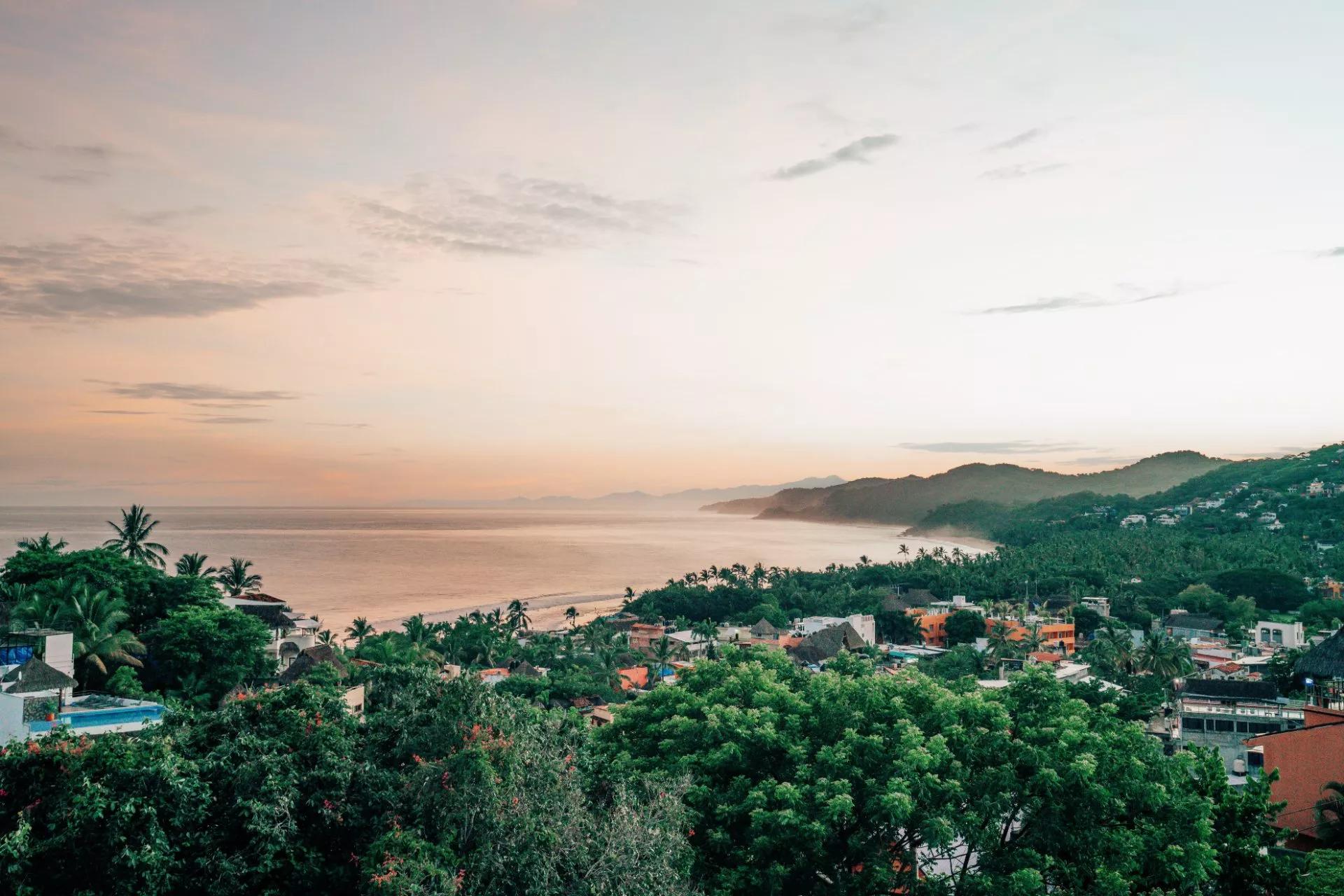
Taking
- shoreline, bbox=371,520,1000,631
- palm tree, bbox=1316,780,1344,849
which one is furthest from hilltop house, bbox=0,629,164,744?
shoreline, bbox=371,520,1000,631

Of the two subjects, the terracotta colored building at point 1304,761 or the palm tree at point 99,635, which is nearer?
the terracotta colored building at point 1304,761

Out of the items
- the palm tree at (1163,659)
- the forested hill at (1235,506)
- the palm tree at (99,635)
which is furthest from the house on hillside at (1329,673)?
the forested hill at (1235,506)

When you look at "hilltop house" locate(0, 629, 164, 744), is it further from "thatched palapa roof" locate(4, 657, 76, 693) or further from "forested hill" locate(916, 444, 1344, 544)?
"forested hill" locate(916, 444, 1344, 544)

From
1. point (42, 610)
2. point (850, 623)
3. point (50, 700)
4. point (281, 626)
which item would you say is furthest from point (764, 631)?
point (50, 700)

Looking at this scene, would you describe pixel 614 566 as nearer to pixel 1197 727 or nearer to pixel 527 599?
pixel 527 599

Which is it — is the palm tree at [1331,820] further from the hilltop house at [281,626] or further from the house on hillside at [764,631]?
the house on hillside at [764,631]

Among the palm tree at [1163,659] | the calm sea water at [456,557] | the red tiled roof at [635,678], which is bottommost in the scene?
the calm sea water at [456,557]

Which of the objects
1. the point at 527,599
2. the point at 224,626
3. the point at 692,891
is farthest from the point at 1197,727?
the point at 527,599
